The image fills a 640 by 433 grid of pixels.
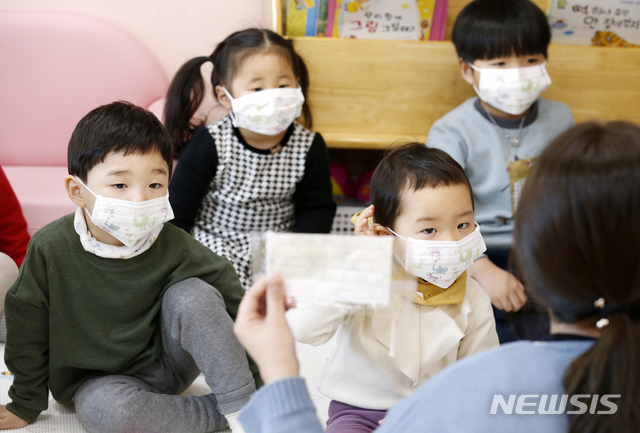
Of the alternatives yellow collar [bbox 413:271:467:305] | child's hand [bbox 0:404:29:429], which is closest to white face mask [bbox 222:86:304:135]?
yellow collar [bbox 413:271:467:305]

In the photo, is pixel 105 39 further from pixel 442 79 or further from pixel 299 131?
pixel 442 79

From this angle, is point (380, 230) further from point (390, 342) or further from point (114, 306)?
point (114, 306)

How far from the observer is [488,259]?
1520mm

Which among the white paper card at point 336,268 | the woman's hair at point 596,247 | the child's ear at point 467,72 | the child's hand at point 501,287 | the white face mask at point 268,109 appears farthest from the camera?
the child's ear at point 467,72

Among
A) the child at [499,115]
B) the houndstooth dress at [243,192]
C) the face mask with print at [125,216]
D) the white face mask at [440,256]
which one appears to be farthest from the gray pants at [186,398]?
the child at [499,115]

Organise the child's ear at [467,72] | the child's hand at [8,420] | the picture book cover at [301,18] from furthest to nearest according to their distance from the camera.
Result: the picture book cover at [301,18] < the child's ear at [467,72] < the child's hand at [8,420]

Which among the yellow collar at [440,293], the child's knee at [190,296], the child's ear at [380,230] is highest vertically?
the child's ear at [380,230]

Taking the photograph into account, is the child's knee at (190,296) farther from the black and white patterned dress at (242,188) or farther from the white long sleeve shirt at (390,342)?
the black and white patterned dress at (242,188)

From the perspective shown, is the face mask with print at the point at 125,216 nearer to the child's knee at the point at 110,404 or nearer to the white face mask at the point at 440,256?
the child's knee at the point at 110,404

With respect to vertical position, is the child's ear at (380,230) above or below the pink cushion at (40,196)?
above

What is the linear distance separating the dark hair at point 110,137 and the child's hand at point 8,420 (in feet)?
1.44

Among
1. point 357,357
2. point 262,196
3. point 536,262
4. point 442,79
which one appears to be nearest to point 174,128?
point 262,196

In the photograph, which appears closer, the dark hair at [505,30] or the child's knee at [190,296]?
the child's knee at [190,296]

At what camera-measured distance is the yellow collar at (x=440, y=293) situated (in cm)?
99
